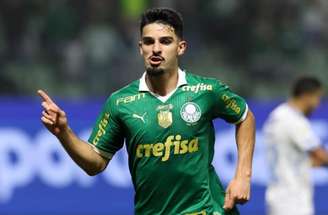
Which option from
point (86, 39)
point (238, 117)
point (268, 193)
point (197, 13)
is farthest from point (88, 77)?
point (238, 117)

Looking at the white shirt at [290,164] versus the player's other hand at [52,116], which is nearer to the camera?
the player's other hand at [52,116]

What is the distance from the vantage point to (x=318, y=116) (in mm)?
14961

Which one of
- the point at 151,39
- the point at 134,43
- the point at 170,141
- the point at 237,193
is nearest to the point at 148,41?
the point at 151,39

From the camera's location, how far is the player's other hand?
264 inches

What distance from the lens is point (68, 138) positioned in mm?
6883

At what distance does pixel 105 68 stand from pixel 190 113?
866cm

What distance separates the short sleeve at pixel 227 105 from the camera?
7.23m

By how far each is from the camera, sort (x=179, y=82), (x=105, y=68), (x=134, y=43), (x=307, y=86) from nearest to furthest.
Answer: (x=179, y=82) → (x=307, y=86) → (x=105, y=68) → (x=134, y=43)

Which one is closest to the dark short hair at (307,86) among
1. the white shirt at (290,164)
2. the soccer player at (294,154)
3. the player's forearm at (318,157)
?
the soccer player at (294,154)

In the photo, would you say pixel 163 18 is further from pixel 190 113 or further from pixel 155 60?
pixel 190 113

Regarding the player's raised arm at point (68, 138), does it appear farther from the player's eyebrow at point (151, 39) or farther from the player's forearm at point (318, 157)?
the player's forearm at point (318, 157)

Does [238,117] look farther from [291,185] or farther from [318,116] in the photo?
[318,116]

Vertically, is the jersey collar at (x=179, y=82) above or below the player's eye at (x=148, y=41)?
below

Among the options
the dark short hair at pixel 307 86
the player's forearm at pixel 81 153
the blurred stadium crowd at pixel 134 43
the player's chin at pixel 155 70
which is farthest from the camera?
the blurred stadium crowd at pixel 134 43
